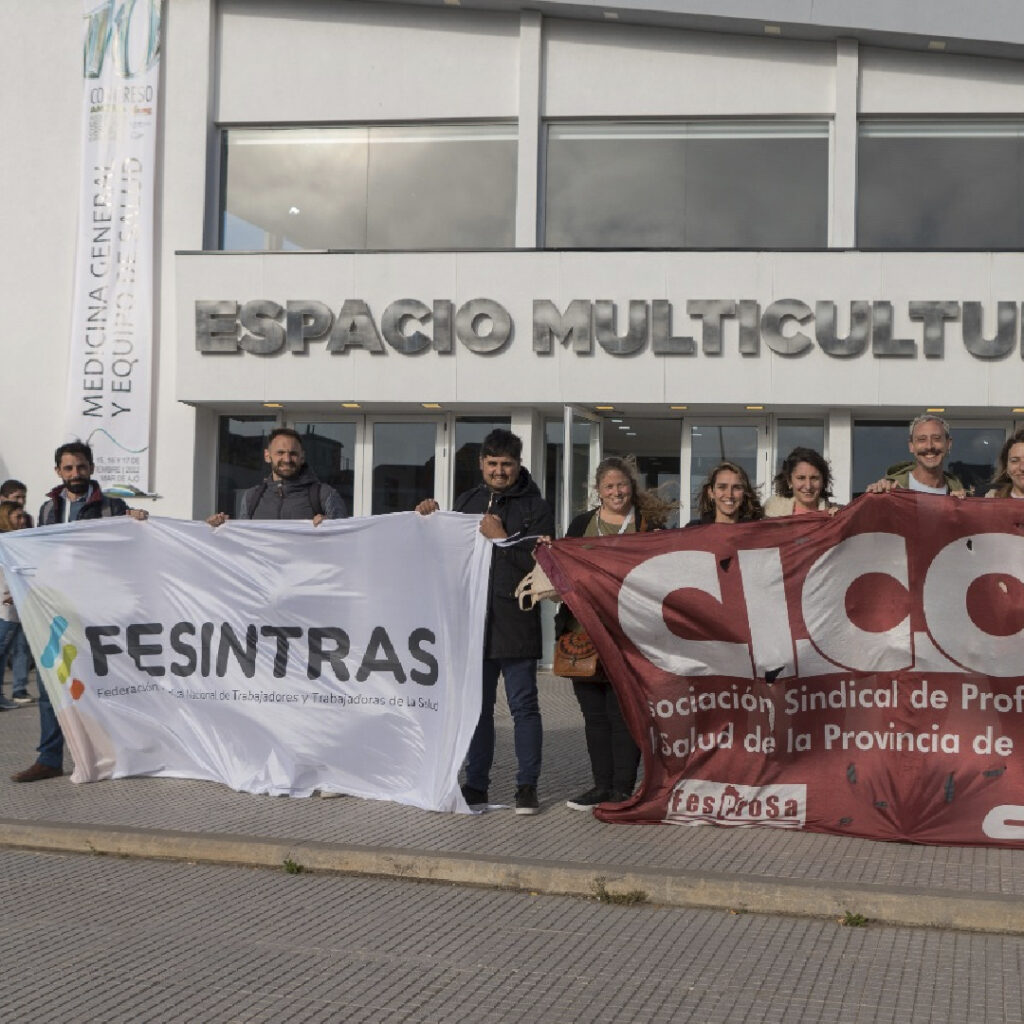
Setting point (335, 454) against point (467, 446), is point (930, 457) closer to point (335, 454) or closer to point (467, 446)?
point (467, 446)

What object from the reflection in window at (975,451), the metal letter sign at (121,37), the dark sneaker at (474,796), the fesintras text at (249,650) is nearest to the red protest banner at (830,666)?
the dark sneaker at (474,796)

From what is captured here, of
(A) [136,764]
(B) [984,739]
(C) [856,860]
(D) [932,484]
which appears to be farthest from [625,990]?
(A) [136,764]

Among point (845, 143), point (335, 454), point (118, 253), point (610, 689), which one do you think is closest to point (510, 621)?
point (610, 689)

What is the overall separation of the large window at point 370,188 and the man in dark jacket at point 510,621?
8987 millimetres

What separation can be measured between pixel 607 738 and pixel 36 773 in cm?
363

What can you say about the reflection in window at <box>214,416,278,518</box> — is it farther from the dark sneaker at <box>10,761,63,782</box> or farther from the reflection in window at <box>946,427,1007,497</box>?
the dark sneaker at <box>10,761,63,782</box>

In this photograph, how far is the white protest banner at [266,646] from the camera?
8.17 metres

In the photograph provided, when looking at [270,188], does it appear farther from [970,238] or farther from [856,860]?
[856,860]

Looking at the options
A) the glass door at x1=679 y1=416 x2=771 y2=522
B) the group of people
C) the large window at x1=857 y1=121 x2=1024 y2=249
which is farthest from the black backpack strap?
the large window at x1=857 y1=121 x2=1024 y2=249

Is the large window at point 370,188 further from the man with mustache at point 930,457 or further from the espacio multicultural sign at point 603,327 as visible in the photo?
the man with mustache at point 930,457

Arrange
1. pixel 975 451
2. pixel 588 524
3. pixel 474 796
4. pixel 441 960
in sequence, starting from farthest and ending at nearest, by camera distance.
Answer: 1. pixel 975 451
2. pixel 588 524
3. pixel 474 796
4. pixel 441 960

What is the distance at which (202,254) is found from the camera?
1678 cm

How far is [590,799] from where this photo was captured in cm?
802

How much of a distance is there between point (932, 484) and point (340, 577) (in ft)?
11.4
